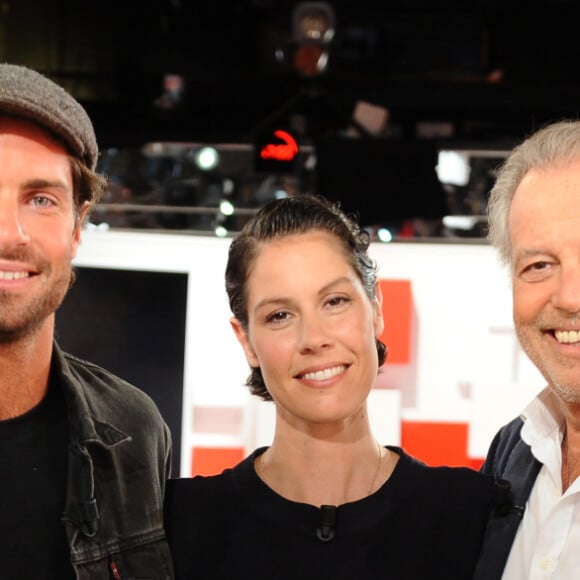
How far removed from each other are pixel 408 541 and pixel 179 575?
1.60 ft

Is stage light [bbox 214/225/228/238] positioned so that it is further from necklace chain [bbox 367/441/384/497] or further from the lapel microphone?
the lapel microphone

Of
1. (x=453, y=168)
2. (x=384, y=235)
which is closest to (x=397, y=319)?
(x=384, y=235)

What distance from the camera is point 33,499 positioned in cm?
192

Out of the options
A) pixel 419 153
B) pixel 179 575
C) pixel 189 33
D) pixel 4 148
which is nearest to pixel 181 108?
pixel 189 33

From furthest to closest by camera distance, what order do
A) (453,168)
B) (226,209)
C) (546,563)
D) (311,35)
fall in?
(311,35) → (453,168) → (226,209) → (546,563)

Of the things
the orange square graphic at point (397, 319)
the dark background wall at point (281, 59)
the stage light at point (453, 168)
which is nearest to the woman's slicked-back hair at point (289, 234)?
the orange square graphic at point (397, 319)

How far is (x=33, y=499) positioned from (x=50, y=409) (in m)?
0.21

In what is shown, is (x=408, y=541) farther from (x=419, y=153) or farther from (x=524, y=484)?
(x=419, y=153)

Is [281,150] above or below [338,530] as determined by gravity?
above

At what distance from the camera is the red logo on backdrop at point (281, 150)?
157 inches

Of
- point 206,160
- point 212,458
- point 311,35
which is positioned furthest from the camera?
point 311,35

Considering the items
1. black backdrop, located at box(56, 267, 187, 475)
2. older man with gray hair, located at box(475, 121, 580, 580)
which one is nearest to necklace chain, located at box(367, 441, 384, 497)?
older man with gray hair, located at box(475, 121, 580, 580)

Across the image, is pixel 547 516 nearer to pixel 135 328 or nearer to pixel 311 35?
pixel 135 328

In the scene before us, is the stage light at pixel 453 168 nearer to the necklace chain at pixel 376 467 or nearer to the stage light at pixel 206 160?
the stage light at pixel 206 160
